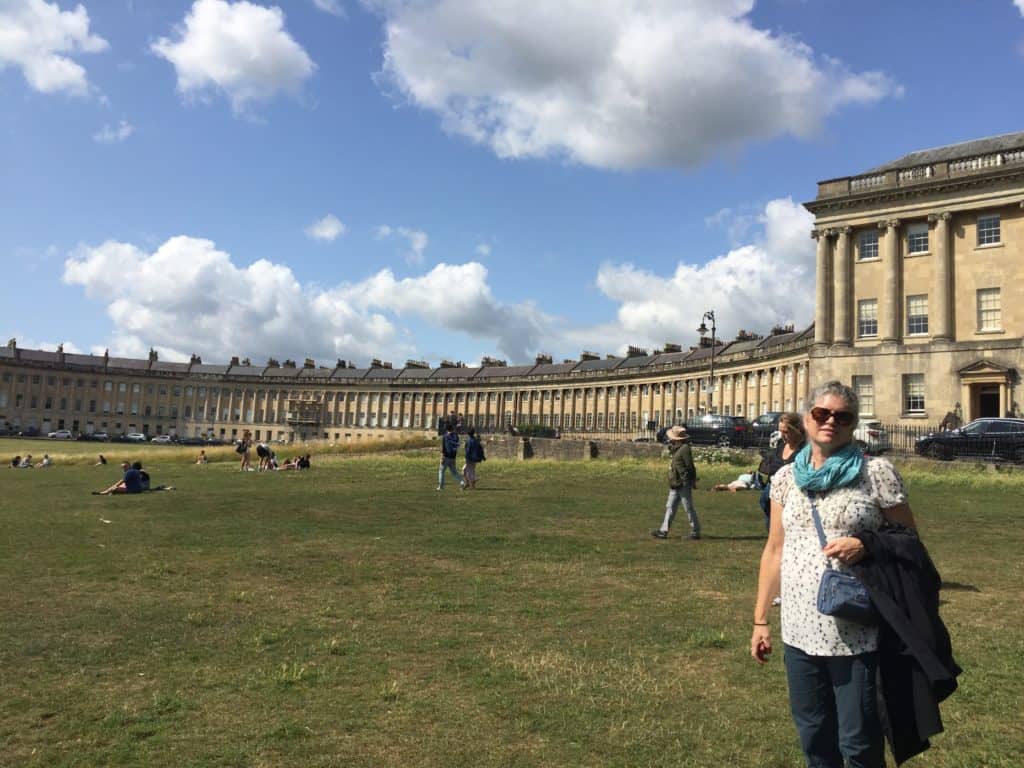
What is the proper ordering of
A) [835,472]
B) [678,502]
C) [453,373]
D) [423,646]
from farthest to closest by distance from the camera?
[453,373], [678,502], [423,646], [835,472]

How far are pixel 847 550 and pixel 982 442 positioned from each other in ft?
94.7

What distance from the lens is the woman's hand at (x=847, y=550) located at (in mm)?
3533

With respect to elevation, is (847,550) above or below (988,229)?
below

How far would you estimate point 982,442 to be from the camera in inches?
1104

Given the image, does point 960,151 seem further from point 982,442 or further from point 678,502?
point 678,502

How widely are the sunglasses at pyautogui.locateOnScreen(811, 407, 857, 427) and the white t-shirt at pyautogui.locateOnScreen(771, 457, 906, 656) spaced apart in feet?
0.68

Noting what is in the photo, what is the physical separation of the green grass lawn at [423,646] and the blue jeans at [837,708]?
3.83ft

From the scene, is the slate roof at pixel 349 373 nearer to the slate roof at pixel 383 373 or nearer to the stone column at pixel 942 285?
the slate roof at pixel 383 373

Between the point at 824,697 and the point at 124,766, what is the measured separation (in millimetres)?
4003

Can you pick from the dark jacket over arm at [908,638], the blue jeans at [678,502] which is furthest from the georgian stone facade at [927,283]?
the dark jacket over arm at [908,638]

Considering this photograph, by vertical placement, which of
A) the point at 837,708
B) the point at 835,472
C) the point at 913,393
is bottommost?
the point at 837,708

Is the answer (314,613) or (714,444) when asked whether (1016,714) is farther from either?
(714,444)

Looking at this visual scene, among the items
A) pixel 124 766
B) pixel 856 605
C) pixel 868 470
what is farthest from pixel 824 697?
pixel 124 766

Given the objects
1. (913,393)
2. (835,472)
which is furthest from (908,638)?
(913,393)
